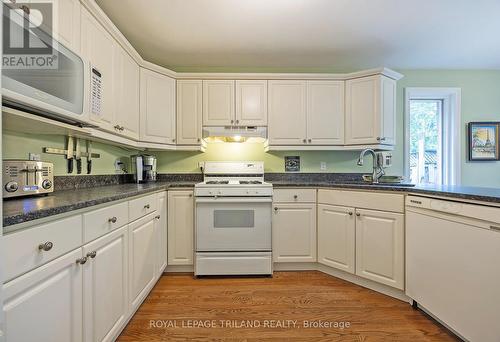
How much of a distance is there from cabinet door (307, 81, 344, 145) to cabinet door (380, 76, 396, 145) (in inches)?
16.5

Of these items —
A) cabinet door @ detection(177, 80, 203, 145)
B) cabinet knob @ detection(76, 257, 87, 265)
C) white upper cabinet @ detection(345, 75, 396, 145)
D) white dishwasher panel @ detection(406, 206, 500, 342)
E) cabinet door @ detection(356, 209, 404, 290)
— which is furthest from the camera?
cabinet door @ detection(177, 80, 203, 145)

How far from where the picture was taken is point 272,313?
1.73 m

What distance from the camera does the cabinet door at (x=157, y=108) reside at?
2.42 meters

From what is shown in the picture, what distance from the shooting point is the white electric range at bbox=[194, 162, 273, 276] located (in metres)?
2.29

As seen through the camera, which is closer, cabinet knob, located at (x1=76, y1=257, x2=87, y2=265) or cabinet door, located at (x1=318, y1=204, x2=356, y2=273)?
cabinet knob, located at (x1=76, y1=257, x2=87, y2=265)

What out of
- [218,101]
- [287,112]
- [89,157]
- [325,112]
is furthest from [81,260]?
[325,112]

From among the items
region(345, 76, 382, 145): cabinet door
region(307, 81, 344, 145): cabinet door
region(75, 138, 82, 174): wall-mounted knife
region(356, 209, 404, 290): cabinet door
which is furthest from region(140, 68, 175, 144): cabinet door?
region(356, 209, 404, 290): cabinet door

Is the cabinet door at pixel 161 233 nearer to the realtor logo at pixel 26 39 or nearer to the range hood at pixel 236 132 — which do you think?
the range hood at pixel 236 132

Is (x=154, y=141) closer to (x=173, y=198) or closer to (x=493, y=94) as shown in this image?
(x=173, y=198)

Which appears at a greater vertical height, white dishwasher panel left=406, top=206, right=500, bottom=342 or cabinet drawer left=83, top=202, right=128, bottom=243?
cabinet drawer left=83, top=202, right=128, bottom=243

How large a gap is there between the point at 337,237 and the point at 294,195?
1.86 ft

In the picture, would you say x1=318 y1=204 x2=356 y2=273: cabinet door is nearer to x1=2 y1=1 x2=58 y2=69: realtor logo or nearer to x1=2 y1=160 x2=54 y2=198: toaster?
x1=2 y1=160 x2=54 y2=198: toaster

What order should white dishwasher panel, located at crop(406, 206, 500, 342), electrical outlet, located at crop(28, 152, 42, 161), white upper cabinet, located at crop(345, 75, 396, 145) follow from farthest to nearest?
white upper cabinet, located at crop(345, 75, 396, 145) → electrical outlet, located at crop(28, 152, 42, 161) → white dishwasher panel, located at crop(406, 206, 500, 342)

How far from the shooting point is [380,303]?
187 cm
